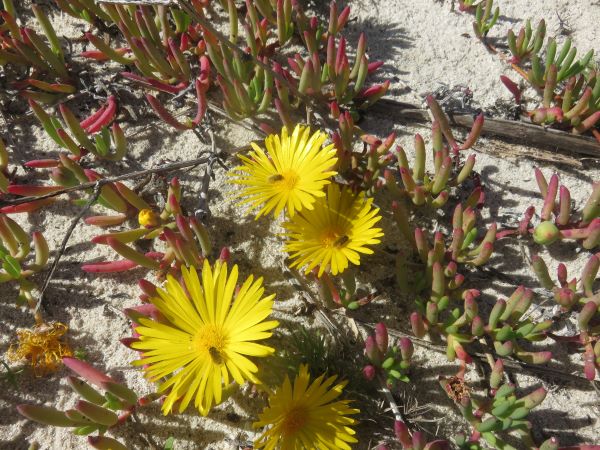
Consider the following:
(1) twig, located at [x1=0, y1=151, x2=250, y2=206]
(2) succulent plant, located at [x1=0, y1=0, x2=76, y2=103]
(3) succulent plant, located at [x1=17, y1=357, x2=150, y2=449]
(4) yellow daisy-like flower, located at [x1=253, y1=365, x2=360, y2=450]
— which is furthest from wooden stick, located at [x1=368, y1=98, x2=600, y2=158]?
(3) succulent plant, located at [x1=17, y1=357, x2=150, y2=449]

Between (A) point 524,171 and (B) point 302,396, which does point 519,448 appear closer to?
(B) point 302,396

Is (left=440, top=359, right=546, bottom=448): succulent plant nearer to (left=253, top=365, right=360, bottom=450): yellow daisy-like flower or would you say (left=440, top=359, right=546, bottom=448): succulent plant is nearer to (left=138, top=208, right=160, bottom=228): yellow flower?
(left=253, top=365, right=360, bottom=450): yellow daisy-like flower

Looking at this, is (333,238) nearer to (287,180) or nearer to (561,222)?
(287,180)

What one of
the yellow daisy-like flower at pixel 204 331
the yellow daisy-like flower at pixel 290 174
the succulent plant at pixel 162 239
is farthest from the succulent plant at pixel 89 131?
the yellow daisy-like flower at pixel 204 331

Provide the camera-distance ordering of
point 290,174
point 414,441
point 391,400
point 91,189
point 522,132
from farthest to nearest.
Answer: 1. point 522,132
2. point 91,189
3. point 290,174
4. point 391,400
5. point 414,441

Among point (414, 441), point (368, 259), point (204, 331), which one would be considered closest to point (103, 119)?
point (204, 331)

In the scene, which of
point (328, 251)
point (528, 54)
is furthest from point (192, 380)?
point (528, 54)

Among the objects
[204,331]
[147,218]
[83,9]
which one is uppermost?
[83,9]
